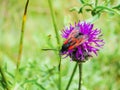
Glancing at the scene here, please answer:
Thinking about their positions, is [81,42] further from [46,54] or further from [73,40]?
[46,54]

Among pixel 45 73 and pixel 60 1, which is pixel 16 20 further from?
pixel 45 73

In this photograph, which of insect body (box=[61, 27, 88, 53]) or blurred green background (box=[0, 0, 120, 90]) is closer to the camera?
insect body (box=[61, 27, 88, 53])

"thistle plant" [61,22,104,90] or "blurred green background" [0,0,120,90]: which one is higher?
"thistle plant" [61,22,104,90]

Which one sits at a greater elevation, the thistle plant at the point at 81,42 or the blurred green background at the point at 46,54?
the thistle plant at the point at 81,42

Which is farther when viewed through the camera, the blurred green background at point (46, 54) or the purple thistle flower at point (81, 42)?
the blurred green background at point (46, 54)

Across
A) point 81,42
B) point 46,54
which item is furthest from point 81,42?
point 46,54

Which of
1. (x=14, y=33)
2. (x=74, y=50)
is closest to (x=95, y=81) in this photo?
(x=74, y=50)
